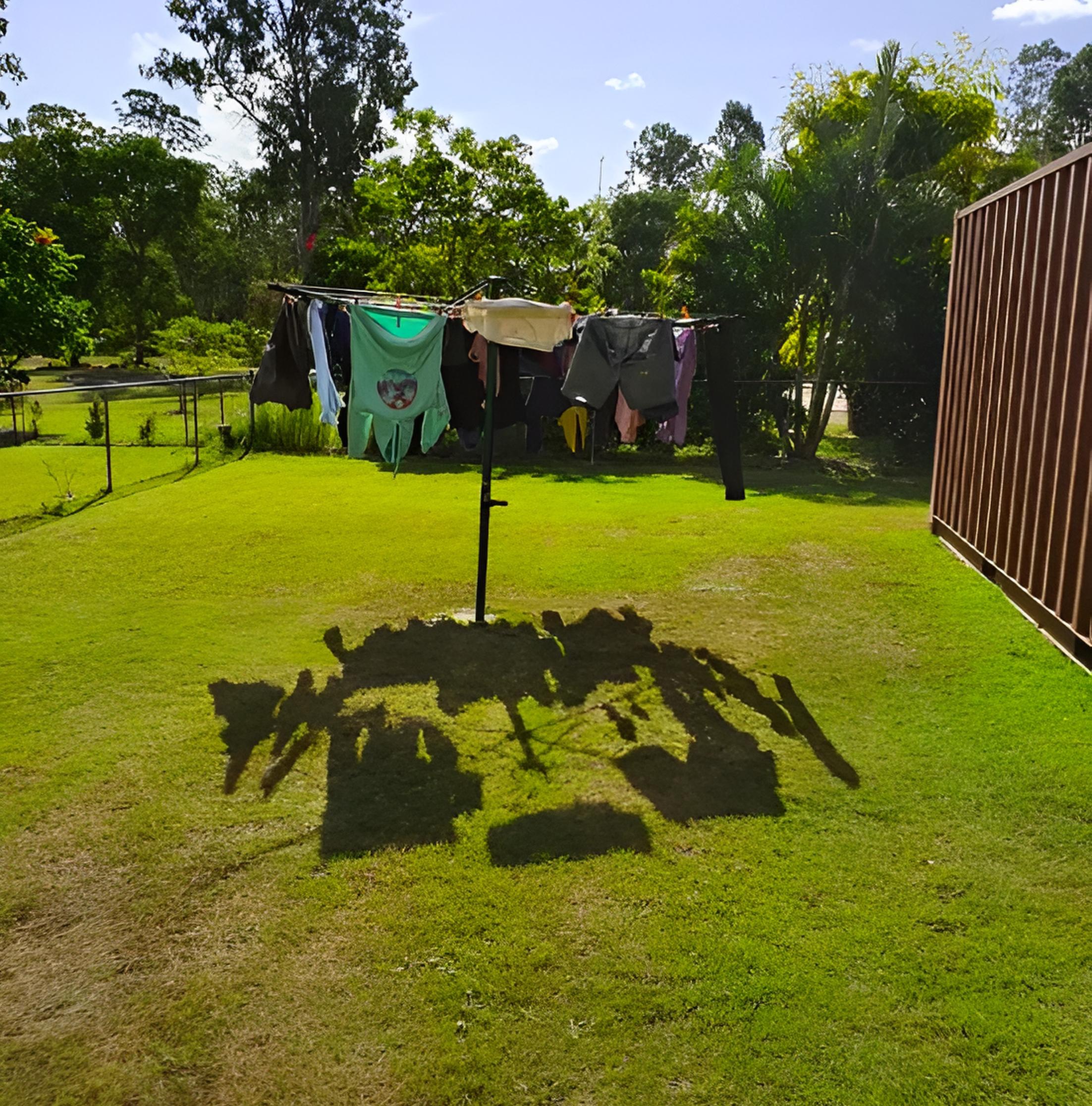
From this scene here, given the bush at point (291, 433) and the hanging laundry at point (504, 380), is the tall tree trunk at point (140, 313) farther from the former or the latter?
the hanging laundry at point (504, 380)

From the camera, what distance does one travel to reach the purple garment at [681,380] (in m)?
7.31

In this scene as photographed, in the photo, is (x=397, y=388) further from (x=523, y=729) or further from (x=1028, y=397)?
(x=1028, y=397)

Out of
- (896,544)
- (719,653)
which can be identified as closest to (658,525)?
(896,544)

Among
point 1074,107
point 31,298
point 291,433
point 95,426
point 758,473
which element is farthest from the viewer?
point 1074,107

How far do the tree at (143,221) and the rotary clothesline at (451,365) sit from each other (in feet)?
111

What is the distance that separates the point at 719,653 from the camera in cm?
625

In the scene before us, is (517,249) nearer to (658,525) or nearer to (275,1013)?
(658,525)

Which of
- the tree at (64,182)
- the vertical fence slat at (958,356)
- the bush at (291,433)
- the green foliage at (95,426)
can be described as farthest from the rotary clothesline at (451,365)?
the tree at (64,182)

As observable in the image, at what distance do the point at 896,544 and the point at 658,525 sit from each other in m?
2.48

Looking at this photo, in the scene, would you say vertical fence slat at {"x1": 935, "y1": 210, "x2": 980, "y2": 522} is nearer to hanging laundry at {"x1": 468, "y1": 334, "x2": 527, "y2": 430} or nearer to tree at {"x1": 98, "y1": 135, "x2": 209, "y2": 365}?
hanging laundry at {"x1": 468, "y1": 334, "x2": 527, "y2": 430}

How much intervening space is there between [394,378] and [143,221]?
36.3m

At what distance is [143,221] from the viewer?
3722 cm

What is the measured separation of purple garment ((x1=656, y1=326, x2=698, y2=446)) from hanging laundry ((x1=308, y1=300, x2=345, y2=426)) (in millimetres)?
2589

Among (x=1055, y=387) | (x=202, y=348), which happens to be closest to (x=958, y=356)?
(x=1055, y=387)
